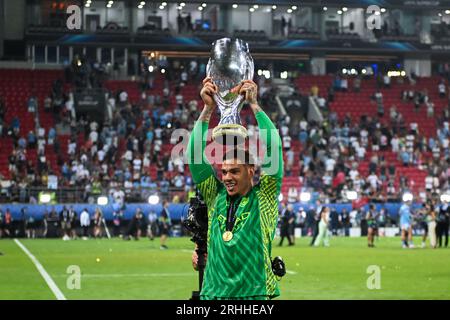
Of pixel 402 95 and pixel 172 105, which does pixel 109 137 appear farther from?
pixel 402 95

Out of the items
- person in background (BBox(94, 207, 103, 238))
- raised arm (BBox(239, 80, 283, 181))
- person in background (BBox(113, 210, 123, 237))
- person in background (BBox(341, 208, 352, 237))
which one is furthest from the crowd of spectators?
raised arm (BBox(239, 80, 283, 181))

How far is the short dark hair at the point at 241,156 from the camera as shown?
740 cm

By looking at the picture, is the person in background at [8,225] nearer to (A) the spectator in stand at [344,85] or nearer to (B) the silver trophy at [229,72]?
(A) the spectator in stand at [344,85]

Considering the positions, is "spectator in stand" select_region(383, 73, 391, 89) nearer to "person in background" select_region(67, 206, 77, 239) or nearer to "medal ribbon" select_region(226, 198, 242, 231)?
"person in background" select_region(67, 206, 77, 239)

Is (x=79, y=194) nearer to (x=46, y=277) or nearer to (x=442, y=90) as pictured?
(x=46, y=277)

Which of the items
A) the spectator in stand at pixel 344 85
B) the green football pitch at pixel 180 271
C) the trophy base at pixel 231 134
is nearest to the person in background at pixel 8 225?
the green football pitch at pixel 180 271

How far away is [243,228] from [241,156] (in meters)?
0.50

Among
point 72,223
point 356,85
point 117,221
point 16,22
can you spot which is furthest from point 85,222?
point 356,85

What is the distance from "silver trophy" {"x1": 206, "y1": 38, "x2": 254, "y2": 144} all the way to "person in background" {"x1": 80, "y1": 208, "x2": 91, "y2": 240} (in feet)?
112

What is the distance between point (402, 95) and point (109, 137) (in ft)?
62.8

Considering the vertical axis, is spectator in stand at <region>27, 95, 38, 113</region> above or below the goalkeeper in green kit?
below

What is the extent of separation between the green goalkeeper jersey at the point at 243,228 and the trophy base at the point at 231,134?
14 centimetres

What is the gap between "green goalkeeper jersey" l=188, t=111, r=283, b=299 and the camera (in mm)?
7336
